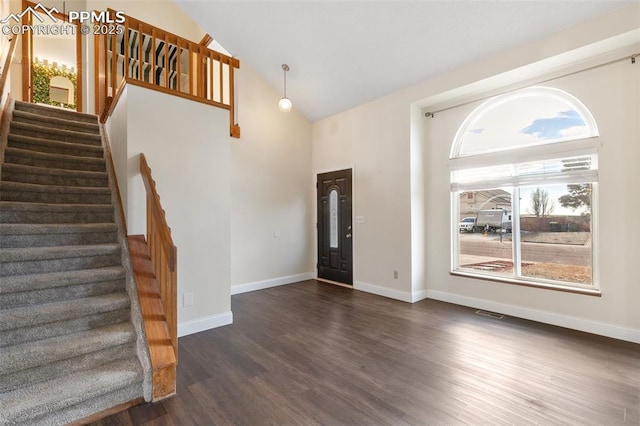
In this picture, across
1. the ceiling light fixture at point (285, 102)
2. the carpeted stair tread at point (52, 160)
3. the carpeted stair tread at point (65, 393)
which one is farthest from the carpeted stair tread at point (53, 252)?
the ceiling light fixture at point (285, 102)

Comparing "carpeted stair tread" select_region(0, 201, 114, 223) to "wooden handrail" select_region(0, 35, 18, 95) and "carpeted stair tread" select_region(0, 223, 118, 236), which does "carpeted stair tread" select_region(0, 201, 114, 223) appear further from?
"wooden handrail" select_region(0, 35, 18, 95)

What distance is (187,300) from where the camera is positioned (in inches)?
130

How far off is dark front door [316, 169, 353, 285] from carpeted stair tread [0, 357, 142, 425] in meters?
3.87

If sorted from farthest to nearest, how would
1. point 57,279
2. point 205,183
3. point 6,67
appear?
1. point 6,67
2. point 205,183
3. point 57,279

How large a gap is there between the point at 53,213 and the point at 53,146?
1.26m

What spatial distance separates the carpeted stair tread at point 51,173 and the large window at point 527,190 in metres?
4.73

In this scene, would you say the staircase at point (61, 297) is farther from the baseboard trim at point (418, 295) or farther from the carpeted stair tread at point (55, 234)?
the baseboard trim at point (418, 295)

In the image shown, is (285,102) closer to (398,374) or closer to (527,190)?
(527,190)

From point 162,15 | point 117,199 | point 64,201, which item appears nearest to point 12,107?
point 64,201

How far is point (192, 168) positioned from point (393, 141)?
120 inches

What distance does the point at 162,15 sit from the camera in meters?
5.89

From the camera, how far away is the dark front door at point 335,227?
5.51 metres

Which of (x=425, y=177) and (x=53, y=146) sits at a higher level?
(x=53, y=146)

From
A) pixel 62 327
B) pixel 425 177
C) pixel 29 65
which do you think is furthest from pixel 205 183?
pixel 29 65
